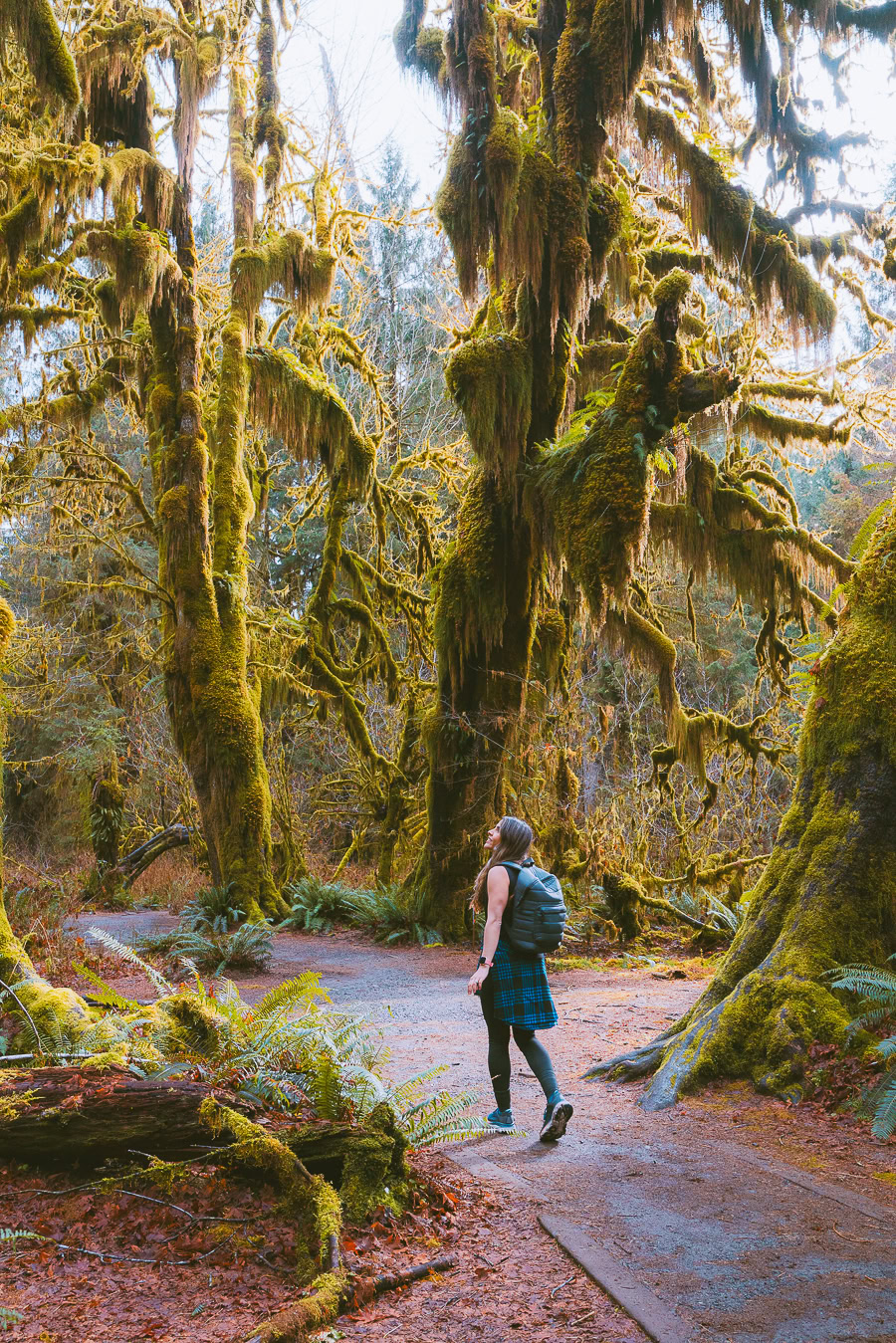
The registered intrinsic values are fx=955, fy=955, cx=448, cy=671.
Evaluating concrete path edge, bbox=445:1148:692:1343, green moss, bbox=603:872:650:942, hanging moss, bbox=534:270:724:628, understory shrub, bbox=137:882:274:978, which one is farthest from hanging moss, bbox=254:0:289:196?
concrete path edge, bbox=445:1148:692:1343

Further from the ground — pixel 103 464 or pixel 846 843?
pixel 103 464

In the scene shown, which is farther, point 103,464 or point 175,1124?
point 103,464

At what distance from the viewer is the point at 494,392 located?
10.9 m

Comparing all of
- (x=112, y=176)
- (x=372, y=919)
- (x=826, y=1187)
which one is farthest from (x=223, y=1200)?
(x=112, y=176)

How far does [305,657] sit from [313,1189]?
1291cm

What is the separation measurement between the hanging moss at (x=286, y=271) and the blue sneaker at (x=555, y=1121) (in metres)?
12.2

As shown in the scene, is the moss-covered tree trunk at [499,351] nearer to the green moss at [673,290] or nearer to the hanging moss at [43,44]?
the green moss at [673,290]

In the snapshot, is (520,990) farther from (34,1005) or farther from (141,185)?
(141,185)

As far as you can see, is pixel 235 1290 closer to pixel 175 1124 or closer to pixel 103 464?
pixel 175 1124

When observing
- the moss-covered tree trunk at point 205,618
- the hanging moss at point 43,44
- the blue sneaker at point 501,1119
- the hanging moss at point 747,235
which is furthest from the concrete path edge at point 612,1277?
the hanging moss at point 747,235

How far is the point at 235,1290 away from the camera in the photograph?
3.23 metres

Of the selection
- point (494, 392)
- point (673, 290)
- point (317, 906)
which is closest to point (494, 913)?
point (673, 290)

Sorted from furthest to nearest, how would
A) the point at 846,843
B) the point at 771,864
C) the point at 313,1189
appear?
the point at 771,864, the point at 846,843, the point at 313,1189

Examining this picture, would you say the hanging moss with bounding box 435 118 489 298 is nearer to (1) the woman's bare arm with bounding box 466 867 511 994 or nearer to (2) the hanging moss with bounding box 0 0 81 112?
(2) the hanging moss with bounding box 0 0 81 112
